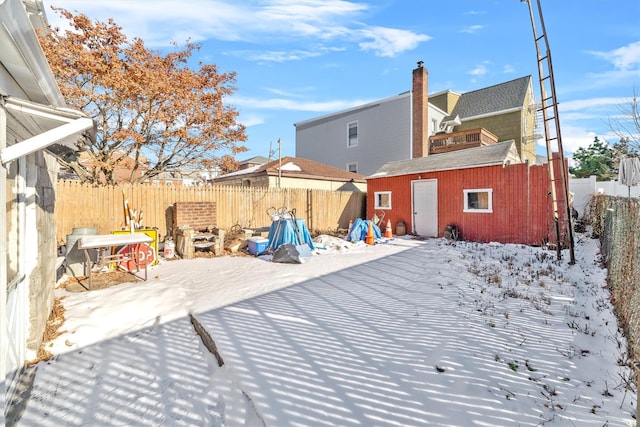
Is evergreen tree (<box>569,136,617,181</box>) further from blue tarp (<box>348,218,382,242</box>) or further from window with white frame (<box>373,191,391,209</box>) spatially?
blue tarp (<box>348,218,382,242</box>)

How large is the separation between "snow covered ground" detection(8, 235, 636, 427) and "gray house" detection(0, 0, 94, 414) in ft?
1.58

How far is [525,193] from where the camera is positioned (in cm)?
987

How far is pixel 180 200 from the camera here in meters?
9.91

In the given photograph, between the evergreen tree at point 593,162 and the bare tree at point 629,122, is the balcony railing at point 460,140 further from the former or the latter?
A: the evergreen tree at point 593,162

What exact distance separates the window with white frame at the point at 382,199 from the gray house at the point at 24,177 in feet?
40.1

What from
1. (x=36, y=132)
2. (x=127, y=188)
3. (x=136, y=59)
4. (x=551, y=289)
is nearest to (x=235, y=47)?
(x=136, y=59)

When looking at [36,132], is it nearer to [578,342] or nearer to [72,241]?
[72,241]

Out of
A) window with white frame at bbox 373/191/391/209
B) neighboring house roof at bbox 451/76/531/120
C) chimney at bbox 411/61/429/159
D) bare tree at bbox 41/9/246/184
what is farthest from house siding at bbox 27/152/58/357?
neighboring house roof at bbox 451/76/531/120

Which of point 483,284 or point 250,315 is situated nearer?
point 250,315

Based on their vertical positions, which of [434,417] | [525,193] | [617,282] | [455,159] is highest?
[455,159]

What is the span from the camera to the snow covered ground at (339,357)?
2311mm

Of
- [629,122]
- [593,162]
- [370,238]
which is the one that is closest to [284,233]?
[370,238]

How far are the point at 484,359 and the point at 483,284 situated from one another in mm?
2918

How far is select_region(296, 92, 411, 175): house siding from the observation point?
19391 mm
